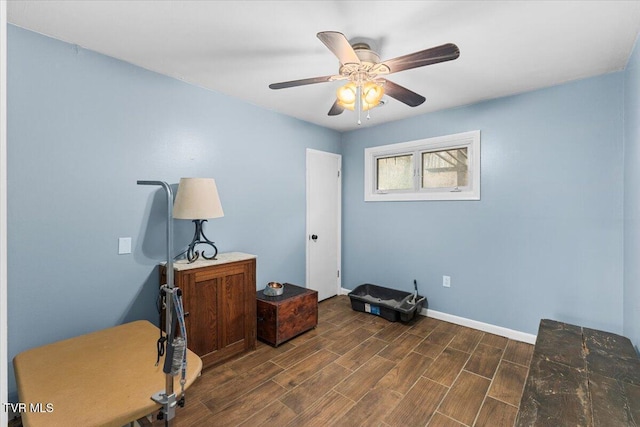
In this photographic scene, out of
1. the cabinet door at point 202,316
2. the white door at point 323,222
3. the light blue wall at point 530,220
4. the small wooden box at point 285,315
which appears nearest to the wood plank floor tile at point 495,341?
the light blue wall at point 530,220

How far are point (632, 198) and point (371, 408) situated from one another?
234cm

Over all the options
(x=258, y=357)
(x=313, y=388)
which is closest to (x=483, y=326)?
(x=313, y=388)

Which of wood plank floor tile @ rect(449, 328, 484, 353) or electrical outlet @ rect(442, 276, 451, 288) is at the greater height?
electrical outlet @ rect(442, 276, 451, 288)

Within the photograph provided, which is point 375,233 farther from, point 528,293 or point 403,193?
point 528,293

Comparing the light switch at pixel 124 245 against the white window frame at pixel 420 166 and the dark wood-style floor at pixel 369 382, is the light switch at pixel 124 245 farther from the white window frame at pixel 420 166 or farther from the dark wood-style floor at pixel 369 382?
the white window frame at pixel 420 166

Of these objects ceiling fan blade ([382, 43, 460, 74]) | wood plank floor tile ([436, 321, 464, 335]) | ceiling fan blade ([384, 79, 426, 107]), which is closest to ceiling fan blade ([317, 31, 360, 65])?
ceiling fan blade ([382, 43, 460, 74])

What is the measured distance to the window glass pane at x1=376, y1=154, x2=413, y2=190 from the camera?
3.63 meters

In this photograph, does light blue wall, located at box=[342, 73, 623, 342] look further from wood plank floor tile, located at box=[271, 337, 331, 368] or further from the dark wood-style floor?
wood plank floor tile, located at box=[271, 337, 331, 368]

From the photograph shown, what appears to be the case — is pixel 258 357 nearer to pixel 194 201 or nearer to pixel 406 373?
pixel 406 373

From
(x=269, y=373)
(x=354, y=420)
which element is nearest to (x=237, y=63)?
(x=269, y=373)

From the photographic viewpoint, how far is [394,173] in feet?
12.4

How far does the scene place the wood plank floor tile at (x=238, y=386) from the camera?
1913 mm

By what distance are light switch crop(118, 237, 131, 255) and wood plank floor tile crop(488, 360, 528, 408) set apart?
9.57ft

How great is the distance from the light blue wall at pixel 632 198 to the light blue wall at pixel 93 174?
3143 millimetres
